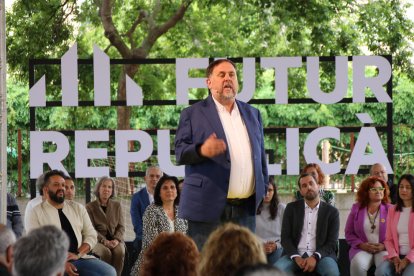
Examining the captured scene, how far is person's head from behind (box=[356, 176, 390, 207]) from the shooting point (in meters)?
7.73

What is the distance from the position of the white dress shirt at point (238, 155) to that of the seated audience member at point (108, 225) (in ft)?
11.5

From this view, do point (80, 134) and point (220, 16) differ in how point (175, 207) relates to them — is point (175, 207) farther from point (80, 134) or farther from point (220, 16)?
point (220, 16)

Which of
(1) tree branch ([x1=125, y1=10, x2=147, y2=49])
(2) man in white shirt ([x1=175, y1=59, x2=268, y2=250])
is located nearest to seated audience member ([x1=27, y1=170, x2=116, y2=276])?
(2) man in white shirt ([x1=175, y1=59, x2=268, y2=250])

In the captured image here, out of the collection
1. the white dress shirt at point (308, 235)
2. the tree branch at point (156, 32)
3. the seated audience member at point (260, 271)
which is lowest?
→ the white dress shirt at point (308, 235)

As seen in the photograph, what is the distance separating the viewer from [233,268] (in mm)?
3494

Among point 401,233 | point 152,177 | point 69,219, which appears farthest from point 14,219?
point 401,233

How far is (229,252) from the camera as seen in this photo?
3525 mm

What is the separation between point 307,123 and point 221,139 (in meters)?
14.9

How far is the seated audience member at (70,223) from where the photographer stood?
22.9 ft

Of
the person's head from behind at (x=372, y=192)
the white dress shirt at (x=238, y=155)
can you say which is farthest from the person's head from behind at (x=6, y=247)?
the person's head from behind at (x=372, y=192)

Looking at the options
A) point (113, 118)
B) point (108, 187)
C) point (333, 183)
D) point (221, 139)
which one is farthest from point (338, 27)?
point (221, 139)

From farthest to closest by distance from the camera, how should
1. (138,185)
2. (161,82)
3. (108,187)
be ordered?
(161,82)
(138,185)
(108,187)

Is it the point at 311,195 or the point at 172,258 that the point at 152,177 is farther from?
the point at 172,258

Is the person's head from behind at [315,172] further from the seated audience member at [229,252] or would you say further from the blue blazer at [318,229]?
the seated audience member at [229,252]
